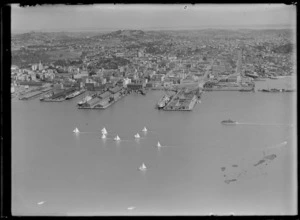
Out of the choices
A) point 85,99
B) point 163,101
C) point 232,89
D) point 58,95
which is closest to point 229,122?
point 232,89

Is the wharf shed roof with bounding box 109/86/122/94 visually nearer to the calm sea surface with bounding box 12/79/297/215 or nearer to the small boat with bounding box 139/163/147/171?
the calm sea surface with bounding box 12/79/297/215

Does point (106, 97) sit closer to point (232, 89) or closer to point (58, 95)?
point (58, 95)

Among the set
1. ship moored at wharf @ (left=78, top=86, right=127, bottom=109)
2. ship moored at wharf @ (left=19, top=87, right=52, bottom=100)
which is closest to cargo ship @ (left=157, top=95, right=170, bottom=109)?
ship moored at wharf @ (left=78, top=86, right=127, bottom=109)

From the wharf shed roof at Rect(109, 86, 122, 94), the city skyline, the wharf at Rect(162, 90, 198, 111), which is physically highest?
the city skyline

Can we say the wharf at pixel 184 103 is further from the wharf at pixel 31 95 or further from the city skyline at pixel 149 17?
the wharf at pixel 31 95
